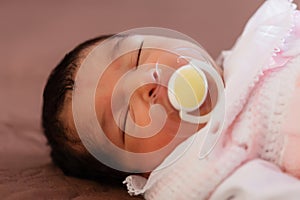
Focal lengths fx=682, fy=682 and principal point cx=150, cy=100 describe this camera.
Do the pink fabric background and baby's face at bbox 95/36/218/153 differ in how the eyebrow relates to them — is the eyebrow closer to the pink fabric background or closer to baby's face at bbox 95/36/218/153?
baby's face at bbox 95/36/218/153

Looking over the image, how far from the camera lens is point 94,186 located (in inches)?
39.8

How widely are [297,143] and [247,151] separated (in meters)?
0.07

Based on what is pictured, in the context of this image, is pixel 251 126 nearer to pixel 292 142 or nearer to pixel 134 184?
pixel 292 142

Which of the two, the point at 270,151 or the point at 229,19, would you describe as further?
the point at 229,19

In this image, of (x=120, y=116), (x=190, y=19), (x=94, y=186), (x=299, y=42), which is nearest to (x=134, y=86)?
(x=120, y=116)

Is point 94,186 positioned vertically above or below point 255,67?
below

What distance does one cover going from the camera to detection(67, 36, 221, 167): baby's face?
0.97 meters

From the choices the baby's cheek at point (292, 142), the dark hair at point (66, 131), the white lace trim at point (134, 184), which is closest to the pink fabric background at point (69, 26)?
the dark hair at point (66, 131)

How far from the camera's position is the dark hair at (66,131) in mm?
1019

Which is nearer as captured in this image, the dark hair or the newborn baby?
the newborn baby

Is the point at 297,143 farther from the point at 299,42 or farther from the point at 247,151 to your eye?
the point at 299,42

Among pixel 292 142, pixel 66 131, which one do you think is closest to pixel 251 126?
pixel 292 142

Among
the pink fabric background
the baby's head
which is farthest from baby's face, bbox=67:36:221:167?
the pink fabric background

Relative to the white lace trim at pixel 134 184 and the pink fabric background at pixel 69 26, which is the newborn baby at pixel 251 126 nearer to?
the white lace trim at pixel 134 184
